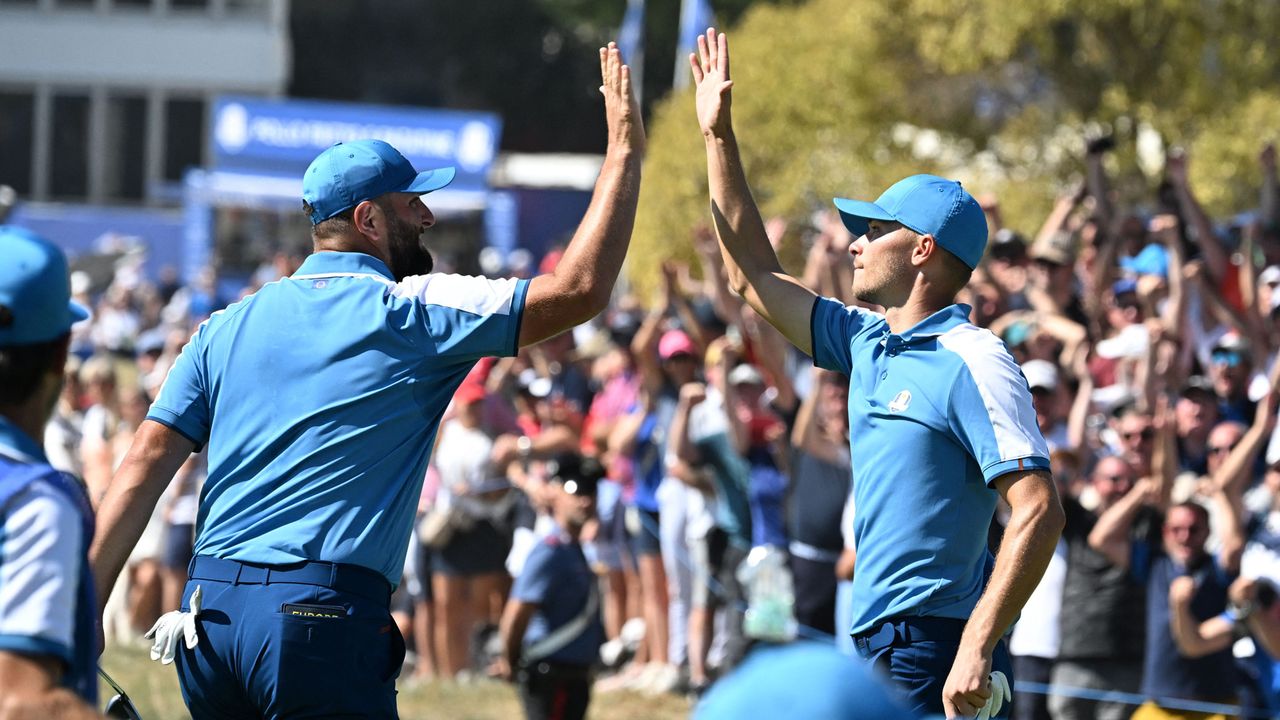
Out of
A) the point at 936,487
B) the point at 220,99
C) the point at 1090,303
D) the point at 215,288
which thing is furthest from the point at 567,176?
the point at 936,487

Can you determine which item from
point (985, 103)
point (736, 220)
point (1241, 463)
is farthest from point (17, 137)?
point (736, 220)

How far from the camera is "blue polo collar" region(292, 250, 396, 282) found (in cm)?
463

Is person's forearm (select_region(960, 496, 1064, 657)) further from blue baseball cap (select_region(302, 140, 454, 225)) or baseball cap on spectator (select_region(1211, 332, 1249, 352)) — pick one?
baseball cap on spectator (select_region(1211, 332, 1249, 352))

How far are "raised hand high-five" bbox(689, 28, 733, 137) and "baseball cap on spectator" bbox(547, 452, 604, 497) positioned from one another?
12.2 feet

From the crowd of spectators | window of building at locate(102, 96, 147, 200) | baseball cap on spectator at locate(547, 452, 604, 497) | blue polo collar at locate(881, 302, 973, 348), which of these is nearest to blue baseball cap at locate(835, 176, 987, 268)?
blue polo collar at locate(881, 302, 973, 348)

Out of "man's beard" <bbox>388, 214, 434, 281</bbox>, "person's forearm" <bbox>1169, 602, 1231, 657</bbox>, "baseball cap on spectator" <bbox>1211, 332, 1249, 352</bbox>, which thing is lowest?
"person's forearm" <bbox>1169, 602, 1231, 657</bbox>

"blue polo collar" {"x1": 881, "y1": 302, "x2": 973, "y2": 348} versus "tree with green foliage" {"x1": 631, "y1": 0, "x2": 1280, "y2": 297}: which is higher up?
"tree with green foliage" {"x1": 631, "y1": 0, "x2": 1280, "y2": 297}

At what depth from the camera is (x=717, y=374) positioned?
34.1 feet

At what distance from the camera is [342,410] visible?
4.46 metres

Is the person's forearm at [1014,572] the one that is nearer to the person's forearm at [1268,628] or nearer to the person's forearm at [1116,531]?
the person's forearm at [1268,628]

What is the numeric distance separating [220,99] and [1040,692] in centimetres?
2746

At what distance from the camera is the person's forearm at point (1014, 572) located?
4.37 m

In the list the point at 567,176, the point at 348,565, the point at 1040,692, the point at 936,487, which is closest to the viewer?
the point at 348,565

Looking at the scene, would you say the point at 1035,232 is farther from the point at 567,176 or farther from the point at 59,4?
the point at 59,4
